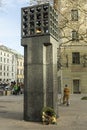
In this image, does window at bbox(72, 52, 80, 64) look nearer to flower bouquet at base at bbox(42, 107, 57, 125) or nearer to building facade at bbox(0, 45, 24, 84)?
flower bouquet at base at bbox(42, 107, 57, 125)

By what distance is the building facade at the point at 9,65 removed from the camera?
142000mm

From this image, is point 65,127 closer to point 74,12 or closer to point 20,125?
point 20,125

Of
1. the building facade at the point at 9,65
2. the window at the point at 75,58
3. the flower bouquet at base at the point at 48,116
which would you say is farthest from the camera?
the building facade at the point at 9,65

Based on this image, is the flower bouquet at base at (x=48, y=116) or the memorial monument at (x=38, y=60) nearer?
the flower bouquet at base at (x=48, y=116)

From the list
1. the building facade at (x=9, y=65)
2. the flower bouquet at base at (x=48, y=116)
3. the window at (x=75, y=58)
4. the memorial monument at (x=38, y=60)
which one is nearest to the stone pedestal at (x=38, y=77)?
the memorial monument at (x=38, y=60)

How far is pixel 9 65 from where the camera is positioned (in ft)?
496

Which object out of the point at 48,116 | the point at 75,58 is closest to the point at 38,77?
the point at 48,116

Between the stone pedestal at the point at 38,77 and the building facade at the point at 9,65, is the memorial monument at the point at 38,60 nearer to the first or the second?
the stone pedestal at the point at 38,77

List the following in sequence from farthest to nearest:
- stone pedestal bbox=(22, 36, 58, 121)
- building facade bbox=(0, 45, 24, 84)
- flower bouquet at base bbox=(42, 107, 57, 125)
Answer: building facade bbox=(0, 45, 24, 84), stone pedestal bbox=(22, 36, 58, 121), flower bouquet at base bbox=(42, 107, 57, 125)

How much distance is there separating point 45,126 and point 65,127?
2.85 feet

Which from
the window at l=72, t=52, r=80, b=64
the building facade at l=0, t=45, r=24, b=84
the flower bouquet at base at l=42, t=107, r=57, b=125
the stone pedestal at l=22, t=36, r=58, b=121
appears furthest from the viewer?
the building facade at l=0, t=45, r=24, b=84

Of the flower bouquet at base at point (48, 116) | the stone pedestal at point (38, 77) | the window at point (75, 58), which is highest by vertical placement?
the window at point (75, 58)

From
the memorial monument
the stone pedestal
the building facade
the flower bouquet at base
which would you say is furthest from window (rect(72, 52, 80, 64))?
the building facade

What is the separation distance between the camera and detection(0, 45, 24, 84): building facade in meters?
142
